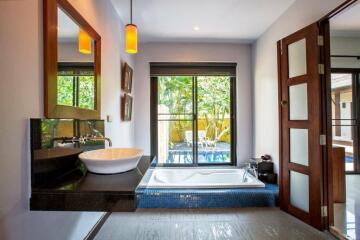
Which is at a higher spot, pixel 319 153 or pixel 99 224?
pixel 319 153

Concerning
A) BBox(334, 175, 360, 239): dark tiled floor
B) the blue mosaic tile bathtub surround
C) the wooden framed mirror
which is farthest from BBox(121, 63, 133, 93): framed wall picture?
BBox(334, 175, 360, 239): dark tiled floor

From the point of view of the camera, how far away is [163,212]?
267cm

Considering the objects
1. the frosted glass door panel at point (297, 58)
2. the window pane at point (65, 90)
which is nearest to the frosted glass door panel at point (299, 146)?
the frosted glass door panel at point (297, 58)

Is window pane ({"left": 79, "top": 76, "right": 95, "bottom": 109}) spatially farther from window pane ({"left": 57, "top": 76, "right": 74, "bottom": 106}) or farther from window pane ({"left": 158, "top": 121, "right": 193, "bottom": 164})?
window pane ({"left": 158, "top": 121, "right": 193, "bottom": 164})

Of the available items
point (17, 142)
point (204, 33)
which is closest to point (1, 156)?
point (17, 142)

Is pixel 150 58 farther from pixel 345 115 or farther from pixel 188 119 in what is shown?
pixel 345 115

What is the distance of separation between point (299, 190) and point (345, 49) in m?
3.28

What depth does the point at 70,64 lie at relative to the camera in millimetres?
1670

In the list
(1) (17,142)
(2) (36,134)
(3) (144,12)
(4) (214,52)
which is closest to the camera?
(1) (17,142)

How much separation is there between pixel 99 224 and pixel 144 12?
8.73 feet

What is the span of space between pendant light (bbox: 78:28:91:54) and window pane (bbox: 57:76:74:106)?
321 millimetres

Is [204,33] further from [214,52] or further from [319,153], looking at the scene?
[319,153]

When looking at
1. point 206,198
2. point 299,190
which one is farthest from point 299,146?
point 206,198

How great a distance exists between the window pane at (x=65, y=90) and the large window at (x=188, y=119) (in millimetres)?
2435
